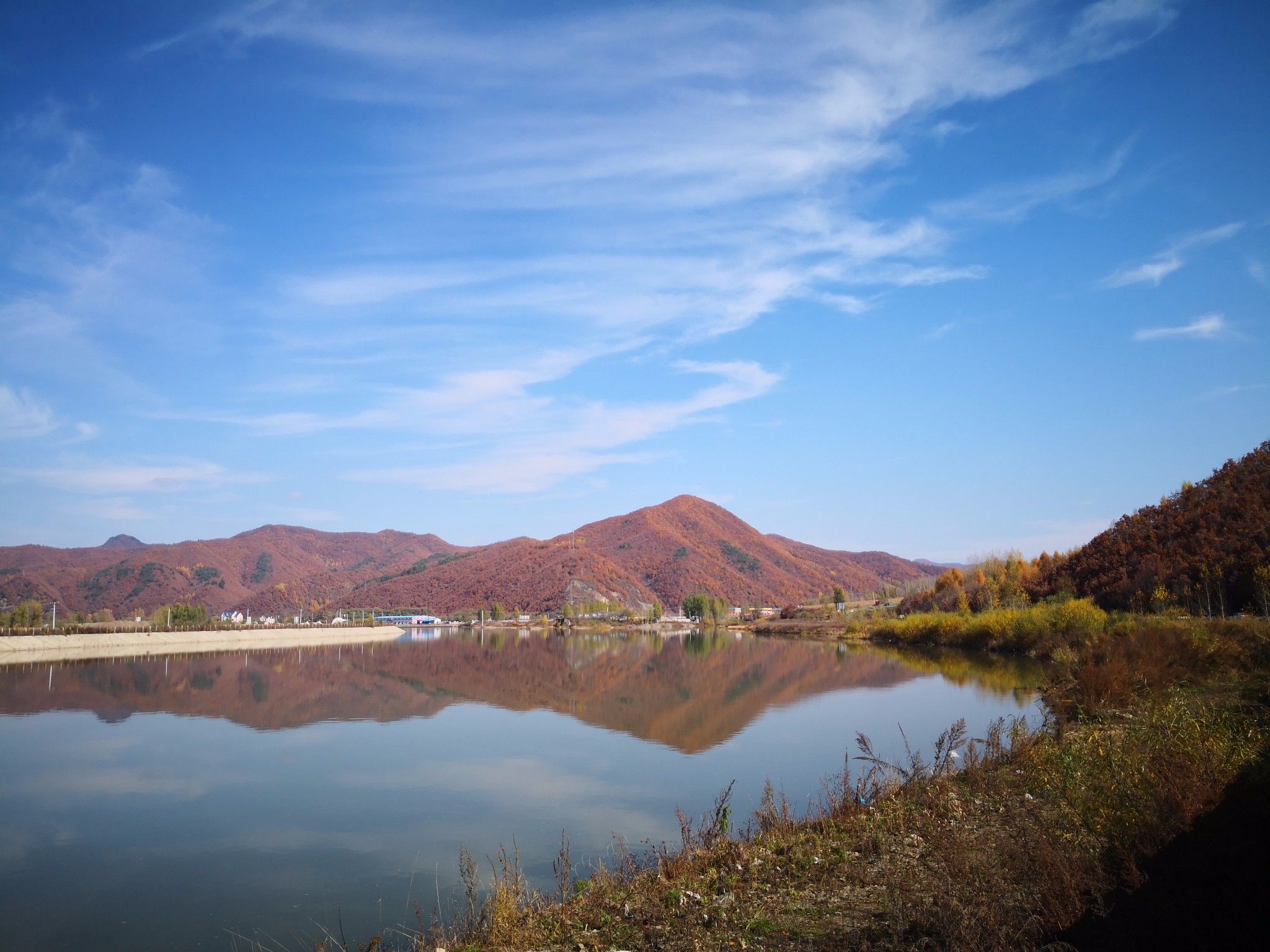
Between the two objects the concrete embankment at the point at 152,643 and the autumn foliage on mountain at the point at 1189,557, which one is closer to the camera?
the autumn foliage on mountain at the point at 1189,557

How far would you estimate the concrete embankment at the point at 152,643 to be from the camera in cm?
4769

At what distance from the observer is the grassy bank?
17.2 feet

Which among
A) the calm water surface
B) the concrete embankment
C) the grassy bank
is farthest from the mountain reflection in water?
the grassy bank

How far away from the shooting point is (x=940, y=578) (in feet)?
291

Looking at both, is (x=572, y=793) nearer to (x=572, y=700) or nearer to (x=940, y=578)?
(x=572, y=700)

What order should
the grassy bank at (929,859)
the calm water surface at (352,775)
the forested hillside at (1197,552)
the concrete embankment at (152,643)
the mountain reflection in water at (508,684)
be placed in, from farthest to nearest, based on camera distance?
the concrete embankment at (152,643), the forested hillside at (1197,552), the mountain reflection in water at (508,684), the calm water surface at (352,775), the grassy bank at (929,859)

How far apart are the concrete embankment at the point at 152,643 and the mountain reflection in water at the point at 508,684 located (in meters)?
5.64

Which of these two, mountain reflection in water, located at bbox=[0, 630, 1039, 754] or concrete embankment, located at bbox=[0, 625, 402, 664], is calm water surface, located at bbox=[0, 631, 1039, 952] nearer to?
mountain reflection in water, located at bbox=[0, 630, 1039, 754]

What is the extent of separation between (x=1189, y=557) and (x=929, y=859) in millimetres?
40055

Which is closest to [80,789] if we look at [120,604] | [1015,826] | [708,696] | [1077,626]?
[1015,826]

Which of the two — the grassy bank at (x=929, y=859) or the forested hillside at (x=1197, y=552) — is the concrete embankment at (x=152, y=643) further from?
the forested hillside at (x=1197, y=552)

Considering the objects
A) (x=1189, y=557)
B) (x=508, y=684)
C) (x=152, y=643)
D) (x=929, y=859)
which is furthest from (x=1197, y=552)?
(x=152, y=643)

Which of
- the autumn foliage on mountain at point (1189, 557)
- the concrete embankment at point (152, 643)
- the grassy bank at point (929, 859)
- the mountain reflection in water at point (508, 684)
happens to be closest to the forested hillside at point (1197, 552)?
the autumn foliage on mountain at point (1189, 557)

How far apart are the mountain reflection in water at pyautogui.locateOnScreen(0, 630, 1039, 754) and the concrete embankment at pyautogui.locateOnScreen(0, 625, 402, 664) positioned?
5.64 m
